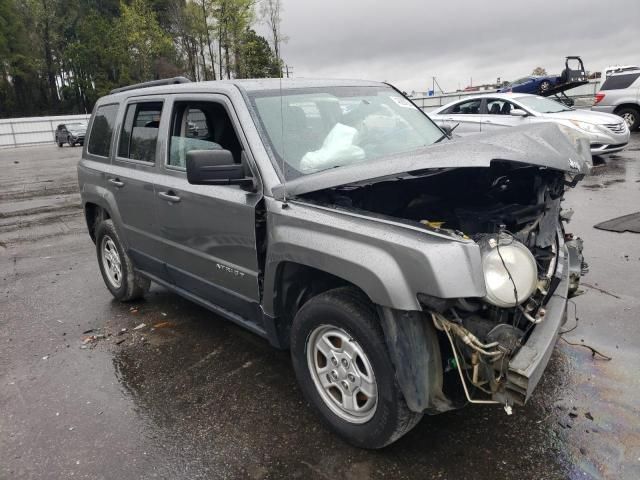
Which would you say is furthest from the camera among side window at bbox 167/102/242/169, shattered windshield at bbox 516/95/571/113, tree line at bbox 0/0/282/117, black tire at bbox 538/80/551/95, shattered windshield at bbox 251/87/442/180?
tree line at bbox 0/0/282/117

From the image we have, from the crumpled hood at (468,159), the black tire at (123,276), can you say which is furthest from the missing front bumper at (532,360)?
the black tire at (123,276)

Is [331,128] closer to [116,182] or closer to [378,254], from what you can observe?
[378,254]

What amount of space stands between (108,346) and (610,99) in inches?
635

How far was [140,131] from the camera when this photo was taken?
14.0ft

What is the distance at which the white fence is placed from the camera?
139 ft

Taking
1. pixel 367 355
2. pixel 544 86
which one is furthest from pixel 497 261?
pixel 544 86

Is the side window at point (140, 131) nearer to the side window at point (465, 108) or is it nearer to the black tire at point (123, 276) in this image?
the black tire at point (123, 276)

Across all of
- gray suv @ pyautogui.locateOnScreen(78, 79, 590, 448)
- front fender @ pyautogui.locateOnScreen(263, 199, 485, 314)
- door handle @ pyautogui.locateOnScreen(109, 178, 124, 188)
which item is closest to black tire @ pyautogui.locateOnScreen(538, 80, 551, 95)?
gray suv @ pyautogui.locateOnScreen(78, 79, 590, 448)

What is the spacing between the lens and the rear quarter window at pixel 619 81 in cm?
1514

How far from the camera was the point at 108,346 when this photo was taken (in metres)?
4.22

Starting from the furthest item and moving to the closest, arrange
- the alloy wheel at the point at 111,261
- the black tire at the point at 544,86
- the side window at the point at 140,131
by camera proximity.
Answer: the black tire at the point at 544,86
the alloy wheel at the point at 111,261
the side window at the point at 140,131

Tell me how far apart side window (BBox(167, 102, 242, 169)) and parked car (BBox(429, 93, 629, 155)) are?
779 cm

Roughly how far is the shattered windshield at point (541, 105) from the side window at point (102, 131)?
31.1 feet

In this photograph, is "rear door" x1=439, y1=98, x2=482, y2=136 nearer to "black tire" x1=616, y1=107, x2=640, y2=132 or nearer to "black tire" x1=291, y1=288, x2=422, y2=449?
"black tire" x1=616, y1=107, x2=640, y2=132
